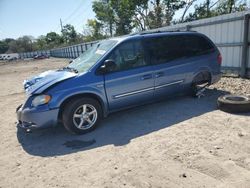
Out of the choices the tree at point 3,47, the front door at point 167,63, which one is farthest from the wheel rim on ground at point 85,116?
the tree at point 3,47

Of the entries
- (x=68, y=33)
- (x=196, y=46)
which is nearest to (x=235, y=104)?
(x=196, y=46)

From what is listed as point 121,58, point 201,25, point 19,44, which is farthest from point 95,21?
point 19,44

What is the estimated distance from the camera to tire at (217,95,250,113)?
202 inches

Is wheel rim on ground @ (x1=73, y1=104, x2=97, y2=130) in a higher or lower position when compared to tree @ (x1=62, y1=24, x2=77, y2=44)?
lower

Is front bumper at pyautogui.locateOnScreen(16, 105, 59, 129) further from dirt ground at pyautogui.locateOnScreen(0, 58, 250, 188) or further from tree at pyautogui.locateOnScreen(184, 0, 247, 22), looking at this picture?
tree at pyautogui.locateOnScreen(184, 0, 247, 22)

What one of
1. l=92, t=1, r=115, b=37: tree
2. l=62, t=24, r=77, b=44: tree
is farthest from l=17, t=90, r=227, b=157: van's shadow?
l=62, t=24, r=77, b=44: tree

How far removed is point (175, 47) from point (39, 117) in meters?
3.66

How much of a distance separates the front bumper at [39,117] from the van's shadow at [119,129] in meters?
0.38

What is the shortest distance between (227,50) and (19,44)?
11972 centimetres

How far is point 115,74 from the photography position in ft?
16.5

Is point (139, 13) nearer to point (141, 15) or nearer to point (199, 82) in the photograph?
point (141, 15)

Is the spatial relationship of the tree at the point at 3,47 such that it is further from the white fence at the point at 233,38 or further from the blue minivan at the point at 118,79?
the blue minivan at the point at 118,79

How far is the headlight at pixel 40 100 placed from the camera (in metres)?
4.50

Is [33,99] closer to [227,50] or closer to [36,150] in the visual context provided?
[36,150]
